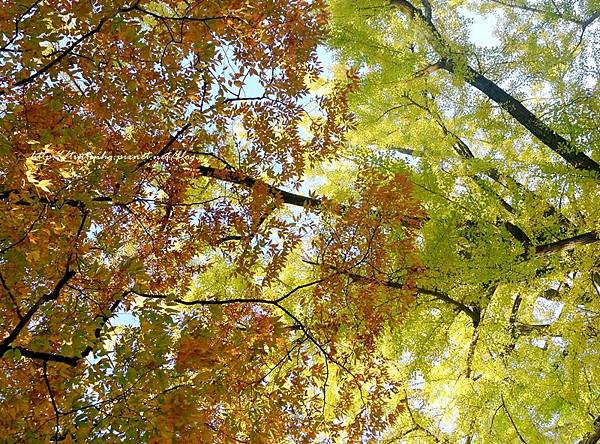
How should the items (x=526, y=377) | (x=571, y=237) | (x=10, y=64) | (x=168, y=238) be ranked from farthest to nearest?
(x=526, y=377)
(x=571, y=237)
(x=168, y=238)
(x=10, y=64)

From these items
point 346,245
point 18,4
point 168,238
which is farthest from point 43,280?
point 346,245

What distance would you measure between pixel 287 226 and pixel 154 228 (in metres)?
1.35

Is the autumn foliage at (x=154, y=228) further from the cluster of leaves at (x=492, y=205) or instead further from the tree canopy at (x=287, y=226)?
the cluster of leaves at (x=492, y=205)

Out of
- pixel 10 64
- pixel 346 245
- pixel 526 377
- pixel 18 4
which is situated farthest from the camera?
pixel 526 377

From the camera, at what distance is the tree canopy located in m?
2.83

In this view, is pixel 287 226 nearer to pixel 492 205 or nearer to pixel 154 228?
pixel 154 228

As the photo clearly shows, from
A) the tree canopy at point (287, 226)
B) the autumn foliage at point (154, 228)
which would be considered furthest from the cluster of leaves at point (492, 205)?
the autumn foliage at point (154, 228)

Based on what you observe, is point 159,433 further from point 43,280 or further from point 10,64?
point 10,64

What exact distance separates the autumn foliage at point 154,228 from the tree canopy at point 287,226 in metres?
0.02

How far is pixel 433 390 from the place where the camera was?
681 cm

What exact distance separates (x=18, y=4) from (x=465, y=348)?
6134 millimetres

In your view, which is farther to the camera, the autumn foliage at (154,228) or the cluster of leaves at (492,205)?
the cluster of leaves at (492,205)

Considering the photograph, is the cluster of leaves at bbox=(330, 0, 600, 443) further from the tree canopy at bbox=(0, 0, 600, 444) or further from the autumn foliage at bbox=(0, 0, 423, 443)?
the autumn foliage at bbox=(0, 0, 423, 443)

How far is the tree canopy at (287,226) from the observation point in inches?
112
